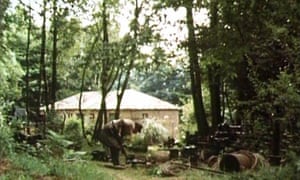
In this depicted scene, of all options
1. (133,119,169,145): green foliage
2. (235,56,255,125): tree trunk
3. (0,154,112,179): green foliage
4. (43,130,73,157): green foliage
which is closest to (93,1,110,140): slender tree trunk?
(133,119,169,145): green foliage

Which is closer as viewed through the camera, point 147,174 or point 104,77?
point 147,174

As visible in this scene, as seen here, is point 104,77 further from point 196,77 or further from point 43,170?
point 43,170

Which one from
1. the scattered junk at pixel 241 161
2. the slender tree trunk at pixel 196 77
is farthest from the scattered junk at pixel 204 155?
the slender tree trunk at pixel 196 77

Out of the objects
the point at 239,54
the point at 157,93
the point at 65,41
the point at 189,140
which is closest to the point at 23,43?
the point at 65,41

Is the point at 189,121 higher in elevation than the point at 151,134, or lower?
higher

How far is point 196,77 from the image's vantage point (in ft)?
52.9

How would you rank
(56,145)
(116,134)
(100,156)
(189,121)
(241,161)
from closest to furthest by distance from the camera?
(241,161) < (56,145) < (116,134) < (100,156) < (189,121)

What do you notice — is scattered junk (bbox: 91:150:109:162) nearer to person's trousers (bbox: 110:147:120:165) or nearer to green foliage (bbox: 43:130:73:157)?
person's trousers (bbox: 110:147:120:165)

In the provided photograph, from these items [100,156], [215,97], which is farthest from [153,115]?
[100,156]

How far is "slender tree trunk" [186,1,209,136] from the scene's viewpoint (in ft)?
47.3

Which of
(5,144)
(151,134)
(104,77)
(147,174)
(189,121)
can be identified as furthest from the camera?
(189,121)

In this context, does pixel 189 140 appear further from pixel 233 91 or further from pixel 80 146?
pixel 80 146

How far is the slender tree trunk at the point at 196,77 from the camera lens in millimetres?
14430

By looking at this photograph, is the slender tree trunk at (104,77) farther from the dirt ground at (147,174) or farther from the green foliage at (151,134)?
the dirt ground at (147,174)
